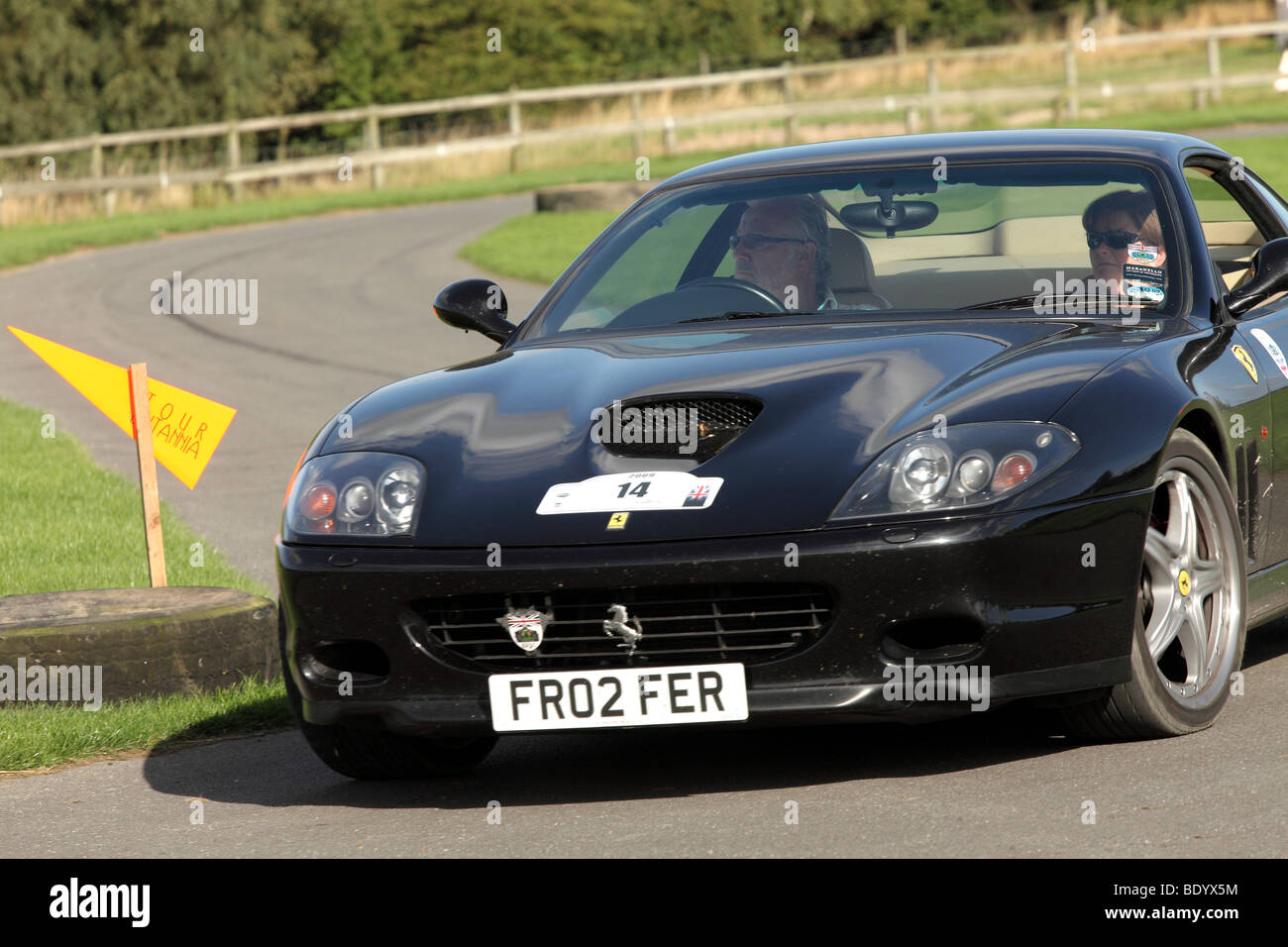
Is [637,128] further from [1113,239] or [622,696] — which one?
[622,696]

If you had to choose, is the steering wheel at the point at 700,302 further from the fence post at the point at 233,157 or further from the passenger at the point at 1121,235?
the fence post at the point at 233,157

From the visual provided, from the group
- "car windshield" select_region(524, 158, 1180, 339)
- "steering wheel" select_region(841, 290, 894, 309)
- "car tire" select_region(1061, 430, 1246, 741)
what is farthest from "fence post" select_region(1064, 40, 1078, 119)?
"car tire" select_region(1061, 430, 1246, 741)

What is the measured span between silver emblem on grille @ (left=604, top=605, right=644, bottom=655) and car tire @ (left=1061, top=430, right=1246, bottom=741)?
1.07m

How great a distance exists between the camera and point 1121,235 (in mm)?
5590

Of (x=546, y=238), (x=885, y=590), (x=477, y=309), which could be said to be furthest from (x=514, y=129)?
(x=885, y=590)

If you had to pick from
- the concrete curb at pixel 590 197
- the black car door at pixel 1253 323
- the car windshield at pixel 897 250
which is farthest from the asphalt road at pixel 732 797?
the concrete curb at pixel 590 197

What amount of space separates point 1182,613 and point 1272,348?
1115 mm

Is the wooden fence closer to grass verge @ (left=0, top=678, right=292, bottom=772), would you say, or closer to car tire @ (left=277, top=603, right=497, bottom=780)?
grass verge @ (left=0, top=678, right=292, bottom=772)

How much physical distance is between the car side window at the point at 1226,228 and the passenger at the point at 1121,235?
1.64 ft

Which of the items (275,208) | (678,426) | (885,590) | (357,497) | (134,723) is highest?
(678,426)

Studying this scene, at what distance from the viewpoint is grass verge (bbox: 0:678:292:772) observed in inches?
220

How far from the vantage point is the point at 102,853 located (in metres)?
4.41

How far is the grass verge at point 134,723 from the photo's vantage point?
5590 millimetres
